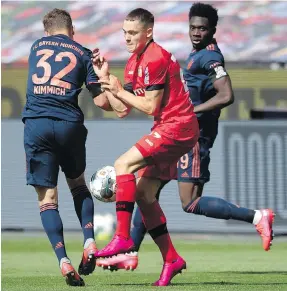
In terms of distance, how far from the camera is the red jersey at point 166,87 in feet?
29.6

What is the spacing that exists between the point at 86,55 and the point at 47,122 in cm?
68

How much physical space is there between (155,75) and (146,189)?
1014 millimetres

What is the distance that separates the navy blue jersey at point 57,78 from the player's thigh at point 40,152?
3.8 inches

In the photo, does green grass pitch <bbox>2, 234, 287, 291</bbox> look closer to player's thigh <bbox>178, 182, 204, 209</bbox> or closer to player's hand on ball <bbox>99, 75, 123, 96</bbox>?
player's thigh <bbox>178, 182, 204, 209</bbox>

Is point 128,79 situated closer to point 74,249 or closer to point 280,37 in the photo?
point 74,249

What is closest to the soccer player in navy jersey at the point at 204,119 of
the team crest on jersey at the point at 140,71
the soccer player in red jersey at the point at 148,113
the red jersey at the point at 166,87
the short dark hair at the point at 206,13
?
the short dark hair at the point at 206,13

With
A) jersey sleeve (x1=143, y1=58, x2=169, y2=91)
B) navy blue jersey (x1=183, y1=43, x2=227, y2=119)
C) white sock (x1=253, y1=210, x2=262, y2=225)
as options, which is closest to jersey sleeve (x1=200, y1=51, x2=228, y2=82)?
navy blue jersey (x1=183, y1=43, x2=227, y2=119)

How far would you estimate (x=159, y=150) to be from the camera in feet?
29.9

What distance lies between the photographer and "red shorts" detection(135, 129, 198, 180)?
29.8 ft

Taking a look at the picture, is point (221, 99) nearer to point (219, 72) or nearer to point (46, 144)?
point (219, 72)

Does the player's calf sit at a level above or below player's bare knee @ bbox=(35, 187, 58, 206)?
below

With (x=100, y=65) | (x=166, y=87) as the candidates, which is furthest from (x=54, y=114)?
(x=166, y=87)

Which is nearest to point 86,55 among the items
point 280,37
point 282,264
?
point 282,264

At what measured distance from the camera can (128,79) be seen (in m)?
9.55
